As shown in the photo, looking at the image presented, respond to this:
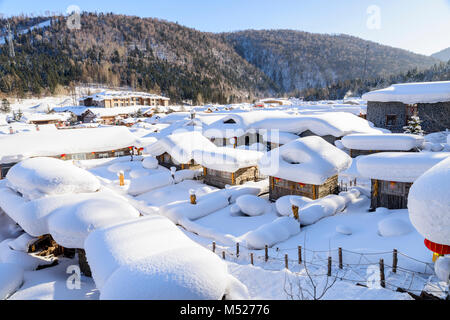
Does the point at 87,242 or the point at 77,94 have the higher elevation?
the point at 77,94

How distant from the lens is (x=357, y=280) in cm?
888

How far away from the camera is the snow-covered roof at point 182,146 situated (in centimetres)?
2338

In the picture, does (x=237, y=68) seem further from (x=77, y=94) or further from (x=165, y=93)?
(x=77, y=94)

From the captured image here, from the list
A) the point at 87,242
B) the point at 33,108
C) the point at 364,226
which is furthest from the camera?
the point at 33,108

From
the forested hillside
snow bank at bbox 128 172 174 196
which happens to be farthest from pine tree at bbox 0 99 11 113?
snow bank at bbox 128 172 174 196

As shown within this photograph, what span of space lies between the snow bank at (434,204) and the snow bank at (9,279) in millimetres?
10078

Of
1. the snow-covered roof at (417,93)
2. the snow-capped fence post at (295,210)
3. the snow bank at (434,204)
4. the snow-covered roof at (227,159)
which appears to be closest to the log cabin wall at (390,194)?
the snow-capped fence post at (295,210)

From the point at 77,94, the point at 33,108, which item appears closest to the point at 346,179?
the point at 33,108

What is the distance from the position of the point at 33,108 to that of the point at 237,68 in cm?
12041

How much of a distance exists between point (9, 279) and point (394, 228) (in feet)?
41.9

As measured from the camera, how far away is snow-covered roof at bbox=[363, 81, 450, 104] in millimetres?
25641

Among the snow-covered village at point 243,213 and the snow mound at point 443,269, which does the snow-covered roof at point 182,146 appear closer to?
the snow-covered village at point 243,213

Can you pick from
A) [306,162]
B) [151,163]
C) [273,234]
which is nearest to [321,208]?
[306,162]
